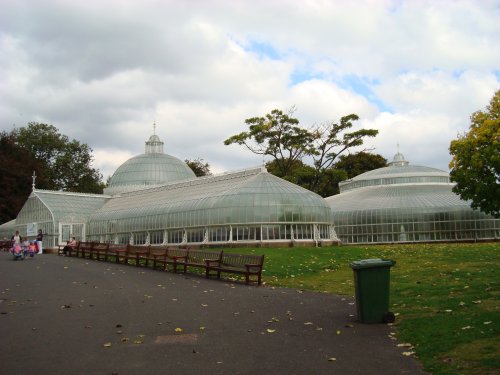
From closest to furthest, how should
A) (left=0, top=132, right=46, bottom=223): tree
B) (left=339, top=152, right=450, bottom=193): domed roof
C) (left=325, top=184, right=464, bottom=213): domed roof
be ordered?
1. (left=325, top=184, right=464, bottom=213): domed roof
2. (left=339, top=152, right=450, bottom=193): domed roof
3. (left=0, top=132, right=46, bottom=223): tree

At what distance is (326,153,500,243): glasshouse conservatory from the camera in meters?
Result: 43.3

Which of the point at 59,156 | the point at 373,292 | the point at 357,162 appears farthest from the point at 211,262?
the point at 59,156

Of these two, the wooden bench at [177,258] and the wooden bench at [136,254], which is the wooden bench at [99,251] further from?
the wooden bench at [177,258]

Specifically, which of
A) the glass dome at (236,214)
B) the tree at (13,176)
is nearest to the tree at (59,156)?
the tree at (13,176)

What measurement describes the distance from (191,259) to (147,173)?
39.4 meters

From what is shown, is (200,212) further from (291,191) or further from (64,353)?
(64,353)

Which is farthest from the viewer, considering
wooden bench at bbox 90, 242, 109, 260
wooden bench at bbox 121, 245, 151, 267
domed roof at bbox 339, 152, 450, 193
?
domed roof at bbox 339, 152, 450, 193

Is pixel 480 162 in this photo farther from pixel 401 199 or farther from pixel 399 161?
pixel 399 161

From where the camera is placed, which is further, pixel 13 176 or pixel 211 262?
pixel 13 176

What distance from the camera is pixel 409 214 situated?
4456 cm

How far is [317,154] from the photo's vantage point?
57938mm

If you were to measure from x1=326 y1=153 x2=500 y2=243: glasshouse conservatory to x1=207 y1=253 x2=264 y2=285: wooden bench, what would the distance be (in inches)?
1070

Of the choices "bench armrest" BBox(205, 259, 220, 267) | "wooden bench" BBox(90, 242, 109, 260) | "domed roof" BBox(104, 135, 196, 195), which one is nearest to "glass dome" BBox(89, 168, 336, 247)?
"wooden bench" BBox(90, 242, 109, 260)

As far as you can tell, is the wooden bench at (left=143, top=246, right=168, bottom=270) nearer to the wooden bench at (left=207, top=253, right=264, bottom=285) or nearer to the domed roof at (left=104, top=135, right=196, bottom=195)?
the wooden bench at (left=207, top=253, right=264, bottom=285)
